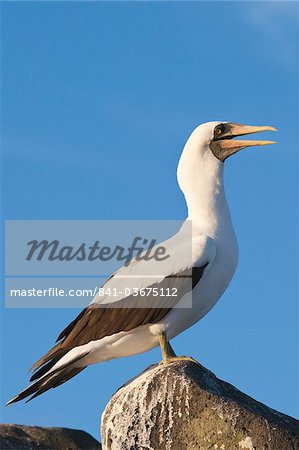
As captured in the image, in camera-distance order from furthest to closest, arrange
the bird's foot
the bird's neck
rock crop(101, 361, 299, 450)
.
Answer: the bird's neck
the bird's foot
rock crop(101, 361, 299, 450)

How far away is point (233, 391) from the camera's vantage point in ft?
39.0

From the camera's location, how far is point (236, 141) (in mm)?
14047

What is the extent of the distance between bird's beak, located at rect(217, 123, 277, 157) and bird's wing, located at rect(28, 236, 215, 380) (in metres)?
1.59

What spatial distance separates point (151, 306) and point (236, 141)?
2.75 meters

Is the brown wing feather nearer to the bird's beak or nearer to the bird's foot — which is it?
the bird's foot

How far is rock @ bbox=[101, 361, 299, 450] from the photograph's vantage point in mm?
11250

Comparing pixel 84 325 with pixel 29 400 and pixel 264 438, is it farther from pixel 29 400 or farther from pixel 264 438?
pixel 264 438

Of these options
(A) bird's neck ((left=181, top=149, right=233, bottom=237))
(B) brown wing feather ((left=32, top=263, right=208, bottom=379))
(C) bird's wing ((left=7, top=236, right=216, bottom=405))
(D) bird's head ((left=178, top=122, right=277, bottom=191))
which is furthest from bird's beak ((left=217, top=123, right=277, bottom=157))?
(B) brown wing feather ((left=32, top=263, right=208, bottom=379))

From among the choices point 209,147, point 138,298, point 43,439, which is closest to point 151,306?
point 138,298

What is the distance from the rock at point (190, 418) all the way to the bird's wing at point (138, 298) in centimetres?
89

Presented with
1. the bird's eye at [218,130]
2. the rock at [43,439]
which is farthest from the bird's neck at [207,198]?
the rock at [43,439]

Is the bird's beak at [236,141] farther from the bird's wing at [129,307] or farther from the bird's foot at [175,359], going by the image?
the bird's foot at [175,359]

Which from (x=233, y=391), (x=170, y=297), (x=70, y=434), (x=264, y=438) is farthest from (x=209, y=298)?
(x=70, y=434)

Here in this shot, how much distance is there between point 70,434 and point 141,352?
7264mm
